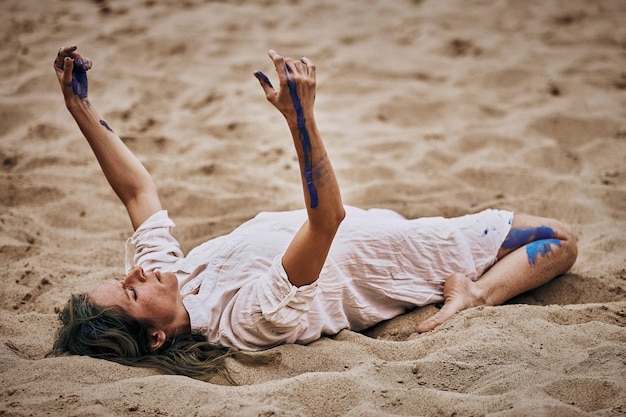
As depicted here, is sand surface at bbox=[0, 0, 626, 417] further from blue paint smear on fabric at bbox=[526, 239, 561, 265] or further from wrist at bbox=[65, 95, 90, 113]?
wrist at bbox=[65, 95, 90, 113]

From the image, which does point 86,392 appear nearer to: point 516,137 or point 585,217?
point 585,217

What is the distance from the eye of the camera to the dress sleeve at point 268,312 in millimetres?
1966

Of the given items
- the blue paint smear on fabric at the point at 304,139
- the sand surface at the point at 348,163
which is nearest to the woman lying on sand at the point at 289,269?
the blue paint smear on fabric at the point at 304,139

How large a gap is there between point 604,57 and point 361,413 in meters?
3.79

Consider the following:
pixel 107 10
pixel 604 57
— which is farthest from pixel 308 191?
pixel 107 10

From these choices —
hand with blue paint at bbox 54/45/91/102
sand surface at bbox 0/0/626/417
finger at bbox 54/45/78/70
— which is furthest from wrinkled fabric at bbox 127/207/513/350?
finger at bbox 54/45/78/70

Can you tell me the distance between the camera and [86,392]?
5.90ft

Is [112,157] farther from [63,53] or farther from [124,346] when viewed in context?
[124,346]

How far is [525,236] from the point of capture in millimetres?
2572

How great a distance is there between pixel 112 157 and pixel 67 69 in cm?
38

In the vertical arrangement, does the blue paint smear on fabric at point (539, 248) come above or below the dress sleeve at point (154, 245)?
below

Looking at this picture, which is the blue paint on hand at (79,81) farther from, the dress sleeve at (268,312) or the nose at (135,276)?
the dress sleeve at (268,312)

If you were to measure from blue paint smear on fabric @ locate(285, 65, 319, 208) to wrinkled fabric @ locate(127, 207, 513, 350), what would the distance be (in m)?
0.29

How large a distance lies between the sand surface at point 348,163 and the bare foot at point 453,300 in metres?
0.06
